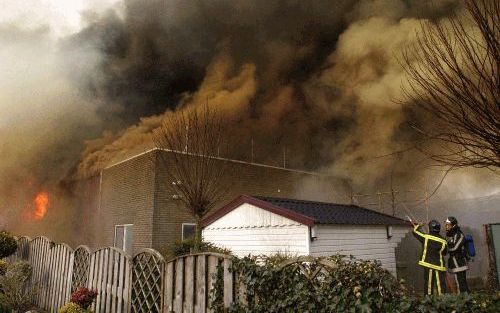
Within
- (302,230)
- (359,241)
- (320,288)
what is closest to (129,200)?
(302,230)

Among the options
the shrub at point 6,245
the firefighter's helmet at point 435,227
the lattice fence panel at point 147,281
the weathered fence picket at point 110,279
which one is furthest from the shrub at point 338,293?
the shrub at point 6,245

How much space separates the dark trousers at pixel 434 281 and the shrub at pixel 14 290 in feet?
27.9

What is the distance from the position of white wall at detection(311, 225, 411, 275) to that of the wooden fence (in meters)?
4.80

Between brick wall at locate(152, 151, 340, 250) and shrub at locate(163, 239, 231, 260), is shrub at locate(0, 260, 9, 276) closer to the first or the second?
shrub at locate(163, 239, 231, 260)

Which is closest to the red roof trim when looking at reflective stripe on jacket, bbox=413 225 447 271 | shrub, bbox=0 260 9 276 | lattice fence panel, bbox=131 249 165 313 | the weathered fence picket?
reflective stripe on jacket, bbox=413 225 447 271

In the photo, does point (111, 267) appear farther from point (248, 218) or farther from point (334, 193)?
point (334, 193)

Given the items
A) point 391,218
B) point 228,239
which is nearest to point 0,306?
point 228,239

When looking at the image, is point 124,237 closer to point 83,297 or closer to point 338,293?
point 83,297

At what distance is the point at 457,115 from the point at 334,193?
63.3 ft

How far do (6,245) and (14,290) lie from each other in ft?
11.5

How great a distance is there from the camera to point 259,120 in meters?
19.0

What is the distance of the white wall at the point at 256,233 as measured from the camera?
9906 millimetres

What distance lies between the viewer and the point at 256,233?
439 inches

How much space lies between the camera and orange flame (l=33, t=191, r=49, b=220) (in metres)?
21.1
